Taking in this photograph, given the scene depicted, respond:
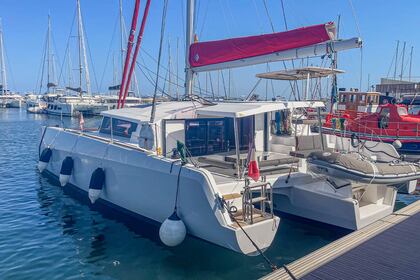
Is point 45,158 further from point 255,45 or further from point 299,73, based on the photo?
point 299,73

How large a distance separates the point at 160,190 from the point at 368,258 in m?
3.93

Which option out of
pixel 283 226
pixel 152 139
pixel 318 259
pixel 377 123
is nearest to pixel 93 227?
pixel 152 139

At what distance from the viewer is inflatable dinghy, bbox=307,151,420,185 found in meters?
7.22

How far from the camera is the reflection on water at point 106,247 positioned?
21.7 feet

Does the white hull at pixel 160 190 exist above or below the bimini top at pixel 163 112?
below

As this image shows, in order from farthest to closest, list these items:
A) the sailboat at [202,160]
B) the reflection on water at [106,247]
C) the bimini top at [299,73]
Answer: the bimini top at [299,73]
the reflection on water at [106,247]
the sailboat at [202,160]

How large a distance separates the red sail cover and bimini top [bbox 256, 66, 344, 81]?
7.11 feet

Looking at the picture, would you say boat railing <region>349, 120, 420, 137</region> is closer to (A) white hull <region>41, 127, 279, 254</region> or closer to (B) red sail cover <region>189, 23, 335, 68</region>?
(B) red sail cover <region>189, 23, 335, 68</region>

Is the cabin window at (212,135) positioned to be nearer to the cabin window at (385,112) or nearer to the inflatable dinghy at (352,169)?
the inflatable dinghy at (352,169)

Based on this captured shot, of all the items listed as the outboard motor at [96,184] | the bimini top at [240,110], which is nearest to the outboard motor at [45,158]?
the outboard motor at [96,184]

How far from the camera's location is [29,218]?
31.0ft

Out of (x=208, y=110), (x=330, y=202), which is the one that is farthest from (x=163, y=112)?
(x=330, y=202)

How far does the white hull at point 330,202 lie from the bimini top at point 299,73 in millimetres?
3528

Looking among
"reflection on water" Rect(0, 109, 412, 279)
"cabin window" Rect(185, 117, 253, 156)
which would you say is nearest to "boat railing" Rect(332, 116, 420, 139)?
"cabin window" Rect(185, 117, 253, 156)
